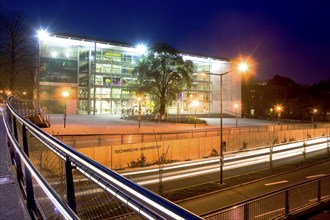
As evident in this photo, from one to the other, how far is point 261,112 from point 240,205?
252 feet

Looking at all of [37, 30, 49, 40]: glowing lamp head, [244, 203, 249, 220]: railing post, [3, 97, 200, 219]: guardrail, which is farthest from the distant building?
[3, 97, 200, 219]: guardrail

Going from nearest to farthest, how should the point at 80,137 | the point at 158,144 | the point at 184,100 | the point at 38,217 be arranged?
the point at 38,217 → the point at 80,137 → the point at 158,144 → the point at 184,100

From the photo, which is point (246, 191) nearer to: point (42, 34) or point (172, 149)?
point (172, 149)

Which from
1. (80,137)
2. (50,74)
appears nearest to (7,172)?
(80,137)

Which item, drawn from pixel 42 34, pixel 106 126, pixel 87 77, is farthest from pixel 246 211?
pixel 87 77

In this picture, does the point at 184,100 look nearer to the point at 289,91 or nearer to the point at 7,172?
the point at 289,91

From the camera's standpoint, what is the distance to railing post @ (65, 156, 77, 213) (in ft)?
7.44

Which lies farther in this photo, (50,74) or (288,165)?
(50,74)

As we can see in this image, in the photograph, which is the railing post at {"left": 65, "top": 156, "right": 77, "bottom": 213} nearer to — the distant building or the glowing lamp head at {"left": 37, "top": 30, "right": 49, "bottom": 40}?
the glowing lamp head at {"left": 37, "top": 30, "right": 49, "bottom": 40}

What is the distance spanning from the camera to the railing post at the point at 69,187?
2268 millimetres

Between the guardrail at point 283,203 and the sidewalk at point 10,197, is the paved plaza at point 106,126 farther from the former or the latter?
the sidewalk at point 10,197

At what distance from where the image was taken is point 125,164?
2105 centimetres

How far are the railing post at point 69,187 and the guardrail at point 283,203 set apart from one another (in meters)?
8.39

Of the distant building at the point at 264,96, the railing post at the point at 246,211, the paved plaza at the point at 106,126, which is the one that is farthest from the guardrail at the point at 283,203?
the distant building at the point at 264,96
